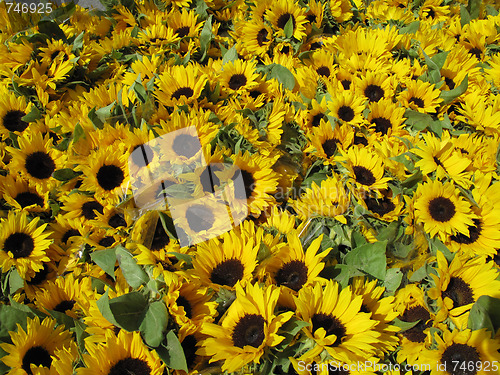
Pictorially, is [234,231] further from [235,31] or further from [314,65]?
[235,31]

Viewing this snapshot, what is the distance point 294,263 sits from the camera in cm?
121

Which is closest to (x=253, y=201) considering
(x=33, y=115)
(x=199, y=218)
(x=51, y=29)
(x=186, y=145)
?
(x=199, y=218)

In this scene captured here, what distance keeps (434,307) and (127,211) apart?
987 mm

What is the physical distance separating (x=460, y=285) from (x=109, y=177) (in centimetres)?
117

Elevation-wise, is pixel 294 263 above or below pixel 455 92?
below

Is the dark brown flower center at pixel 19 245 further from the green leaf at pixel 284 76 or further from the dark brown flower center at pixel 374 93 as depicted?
the dark brown flower center at pixel 374 93

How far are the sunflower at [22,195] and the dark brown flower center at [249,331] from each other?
3.10 feet

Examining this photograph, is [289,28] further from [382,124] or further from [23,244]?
[23,244]

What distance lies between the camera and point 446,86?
1.82 meters

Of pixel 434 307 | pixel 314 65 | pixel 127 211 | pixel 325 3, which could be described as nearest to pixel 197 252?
pixel 127 211

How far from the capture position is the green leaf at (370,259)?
1245 millimetres

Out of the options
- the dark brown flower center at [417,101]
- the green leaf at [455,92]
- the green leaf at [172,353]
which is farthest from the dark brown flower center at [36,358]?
the green leaf at [455,92]

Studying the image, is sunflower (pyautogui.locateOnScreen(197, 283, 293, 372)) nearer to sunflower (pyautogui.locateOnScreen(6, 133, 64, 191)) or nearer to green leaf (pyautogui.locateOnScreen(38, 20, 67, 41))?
sunflower (pyautogui.locateOnScreen(6, 133, 64, 191))

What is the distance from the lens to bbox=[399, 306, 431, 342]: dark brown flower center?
1122 mm
